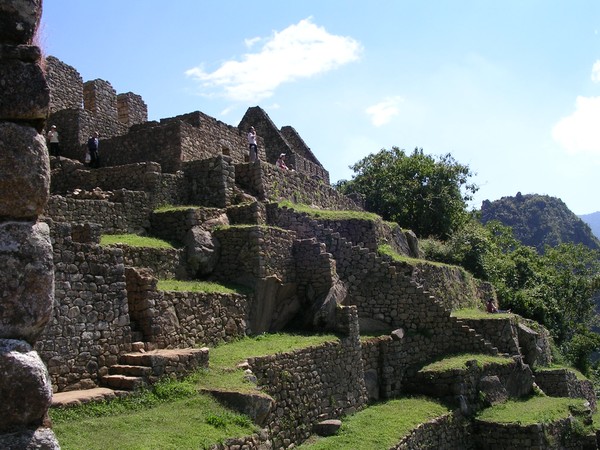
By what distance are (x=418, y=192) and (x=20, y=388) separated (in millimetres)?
30684

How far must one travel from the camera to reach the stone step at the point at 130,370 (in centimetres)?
1057

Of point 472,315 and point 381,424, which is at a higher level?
point 472,315

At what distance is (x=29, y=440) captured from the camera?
3.79m

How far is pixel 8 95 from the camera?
4.15m

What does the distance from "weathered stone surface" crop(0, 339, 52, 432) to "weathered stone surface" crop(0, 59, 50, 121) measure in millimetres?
1349

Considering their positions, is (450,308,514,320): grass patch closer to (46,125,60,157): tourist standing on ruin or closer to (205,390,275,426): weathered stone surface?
(205,390,275,426): weathered stone surface

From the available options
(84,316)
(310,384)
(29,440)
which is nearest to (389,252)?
(310,384)

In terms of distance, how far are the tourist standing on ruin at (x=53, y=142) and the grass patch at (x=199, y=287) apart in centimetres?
708

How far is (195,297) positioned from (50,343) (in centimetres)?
400

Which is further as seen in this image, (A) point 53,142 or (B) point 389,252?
(B) point 389,252

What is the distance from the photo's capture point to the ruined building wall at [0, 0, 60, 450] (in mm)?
3809

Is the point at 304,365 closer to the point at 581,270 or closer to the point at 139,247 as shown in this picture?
the point at 139,247

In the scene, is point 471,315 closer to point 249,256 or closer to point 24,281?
point 249,256

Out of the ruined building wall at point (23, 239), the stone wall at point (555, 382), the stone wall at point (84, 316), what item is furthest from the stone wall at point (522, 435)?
the ruined building wall at point (23, 239)
